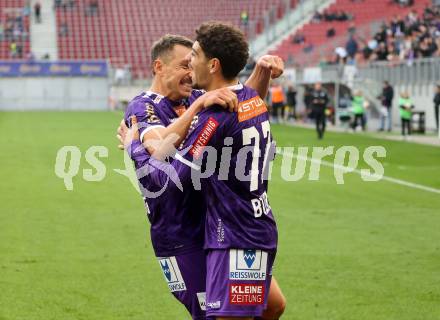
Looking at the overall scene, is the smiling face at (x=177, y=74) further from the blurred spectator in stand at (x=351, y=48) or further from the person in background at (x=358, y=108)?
the blurred spectator in stand at (x=351, y=48)

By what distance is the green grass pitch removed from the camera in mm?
9102

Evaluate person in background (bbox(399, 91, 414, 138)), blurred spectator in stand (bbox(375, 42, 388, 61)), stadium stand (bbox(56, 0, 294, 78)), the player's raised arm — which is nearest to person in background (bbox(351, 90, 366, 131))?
person in background (bbox(399, 91, 414, 138))

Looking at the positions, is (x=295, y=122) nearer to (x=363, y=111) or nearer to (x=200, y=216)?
(x=363, y=111)

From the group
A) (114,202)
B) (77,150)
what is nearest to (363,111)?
(77,150)

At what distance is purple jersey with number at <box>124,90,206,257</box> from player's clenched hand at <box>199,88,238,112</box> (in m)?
0.52

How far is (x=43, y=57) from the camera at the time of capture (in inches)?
2790

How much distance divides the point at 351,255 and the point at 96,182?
970cm

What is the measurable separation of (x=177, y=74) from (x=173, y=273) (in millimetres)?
1136

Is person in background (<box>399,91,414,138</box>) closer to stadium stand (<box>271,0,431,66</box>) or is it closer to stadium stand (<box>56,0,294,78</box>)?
stadium stand (<box>271,0,431,66</box>)

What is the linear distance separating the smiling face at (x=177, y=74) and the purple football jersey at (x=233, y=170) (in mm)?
663

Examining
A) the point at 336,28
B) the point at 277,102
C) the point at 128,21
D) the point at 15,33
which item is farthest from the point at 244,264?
the point at 128,21

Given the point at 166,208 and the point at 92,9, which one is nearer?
the point at 166,208

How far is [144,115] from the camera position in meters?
5.58

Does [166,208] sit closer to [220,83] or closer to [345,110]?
[220,83]
